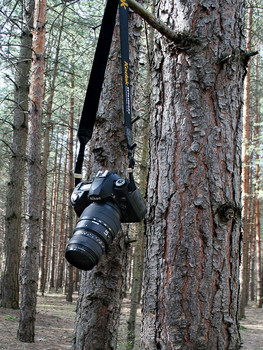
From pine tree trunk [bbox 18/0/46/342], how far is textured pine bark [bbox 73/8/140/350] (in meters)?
3.96

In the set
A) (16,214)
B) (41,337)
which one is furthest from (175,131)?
(16,214)

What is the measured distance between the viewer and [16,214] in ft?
32.5

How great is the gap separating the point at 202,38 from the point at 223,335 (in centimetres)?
147

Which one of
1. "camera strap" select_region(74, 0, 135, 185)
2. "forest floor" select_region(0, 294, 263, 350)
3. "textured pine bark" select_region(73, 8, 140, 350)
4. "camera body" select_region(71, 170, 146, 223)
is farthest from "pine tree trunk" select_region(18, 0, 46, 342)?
"camera body" select_region(71, 170, 146, 223)

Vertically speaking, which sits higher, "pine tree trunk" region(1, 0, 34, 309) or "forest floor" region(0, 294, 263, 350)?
"pine tree trunk" region(1, 0, 34, 309)

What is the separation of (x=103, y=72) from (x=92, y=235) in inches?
33.9

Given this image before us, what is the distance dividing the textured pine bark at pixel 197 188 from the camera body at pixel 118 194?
0.11 m

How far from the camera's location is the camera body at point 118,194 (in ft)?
5.68

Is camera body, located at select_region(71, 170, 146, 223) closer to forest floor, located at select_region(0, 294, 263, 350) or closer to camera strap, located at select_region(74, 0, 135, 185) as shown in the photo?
camera strap, located at select_region(74, 0, 135, 185)

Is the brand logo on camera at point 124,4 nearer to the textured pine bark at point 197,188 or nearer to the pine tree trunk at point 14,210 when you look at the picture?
the textured pine bark at point 197,188

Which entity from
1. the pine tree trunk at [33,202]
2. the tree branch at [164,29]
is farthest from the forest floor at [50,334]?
the tree branch at [164,29]

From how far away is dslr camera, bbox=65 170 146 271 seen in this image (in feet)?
4.88

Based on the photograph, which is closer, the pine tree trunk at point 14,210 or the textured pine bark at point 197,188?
the textured pine bark at point 197,188

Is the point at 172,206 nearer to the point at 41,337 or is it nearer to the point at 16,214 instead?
the point at 41,337
